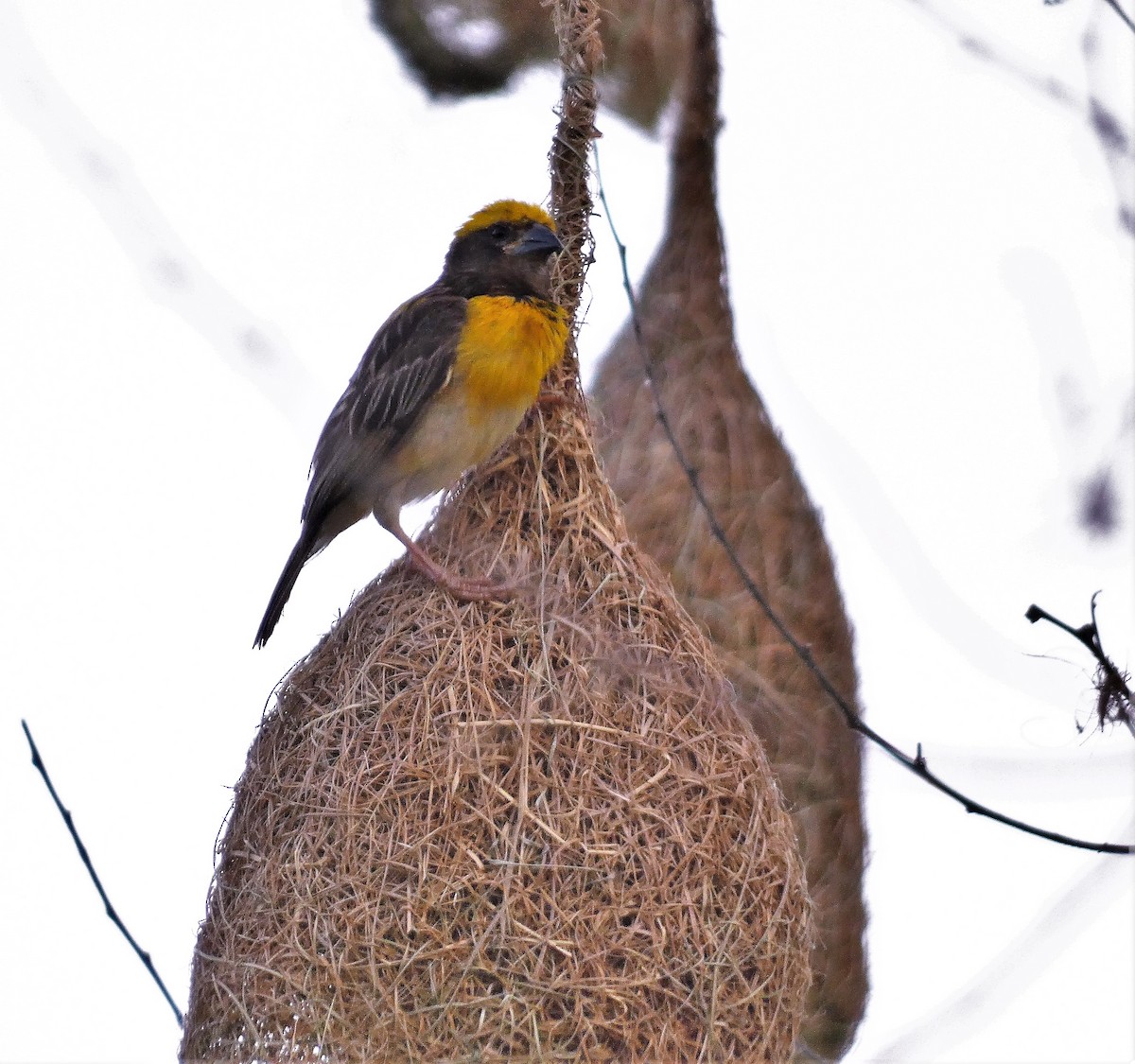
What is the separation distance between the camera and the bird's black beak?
2232 millimetres

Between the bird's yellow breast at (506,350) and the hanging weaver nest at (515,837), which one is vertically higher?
the bird's yellow breast at (506,350)

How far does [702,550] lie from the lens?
104 inches

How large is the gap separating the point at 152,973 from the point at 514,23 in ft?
5.50

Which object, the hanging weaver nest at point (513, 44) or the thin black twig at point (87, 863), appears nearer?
the thin black twig at point (87, 863)

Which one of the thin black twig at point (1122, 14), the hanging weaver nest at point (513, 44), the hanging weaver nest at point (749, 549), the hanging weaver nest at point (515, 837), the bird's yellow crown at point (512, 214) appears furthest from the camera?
the hanging weaver nest at point (749, 549)

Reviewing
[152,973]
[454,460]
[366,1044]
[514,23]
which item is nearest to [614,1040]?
[366,1044]

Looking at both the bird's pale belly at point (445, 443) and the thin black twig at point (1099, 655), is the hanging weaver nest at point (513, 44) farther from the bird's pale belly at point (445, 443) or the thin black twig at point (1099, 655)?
the thin black twig at point (1099, 655)

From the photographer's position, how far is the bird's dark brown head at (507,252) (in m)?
2.26

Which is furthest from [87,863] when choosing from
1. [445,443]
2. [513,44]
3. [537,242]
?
[513,44]

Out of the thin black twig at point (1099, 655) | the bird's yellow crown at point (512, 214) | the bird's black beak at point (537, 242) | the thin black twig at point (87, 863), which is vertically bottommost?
the thin black twig at point (87, 863)

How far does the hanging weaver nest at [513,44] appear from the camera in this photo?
8.05 feet

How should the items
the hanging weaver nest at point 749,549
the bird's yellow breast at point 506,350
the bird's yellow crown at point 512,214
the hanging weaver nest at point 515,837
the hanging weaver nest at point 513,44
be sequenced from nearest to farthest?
the hanging weaver nest at point 515,837 → the bird's yellow breast at point 506,350 → the bird's yellow crown at point 512,214 → the hanging weaver nest at point 513,44 → the hanging weaver nest at point 749,549

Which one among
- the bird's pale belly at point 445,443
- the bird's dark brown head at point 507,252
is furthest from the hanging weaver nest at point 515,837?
the bird's dark brown head at point 507,252

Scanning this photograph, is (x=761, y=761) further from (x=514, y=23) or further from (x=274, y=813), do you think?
(x=514, y=23)
